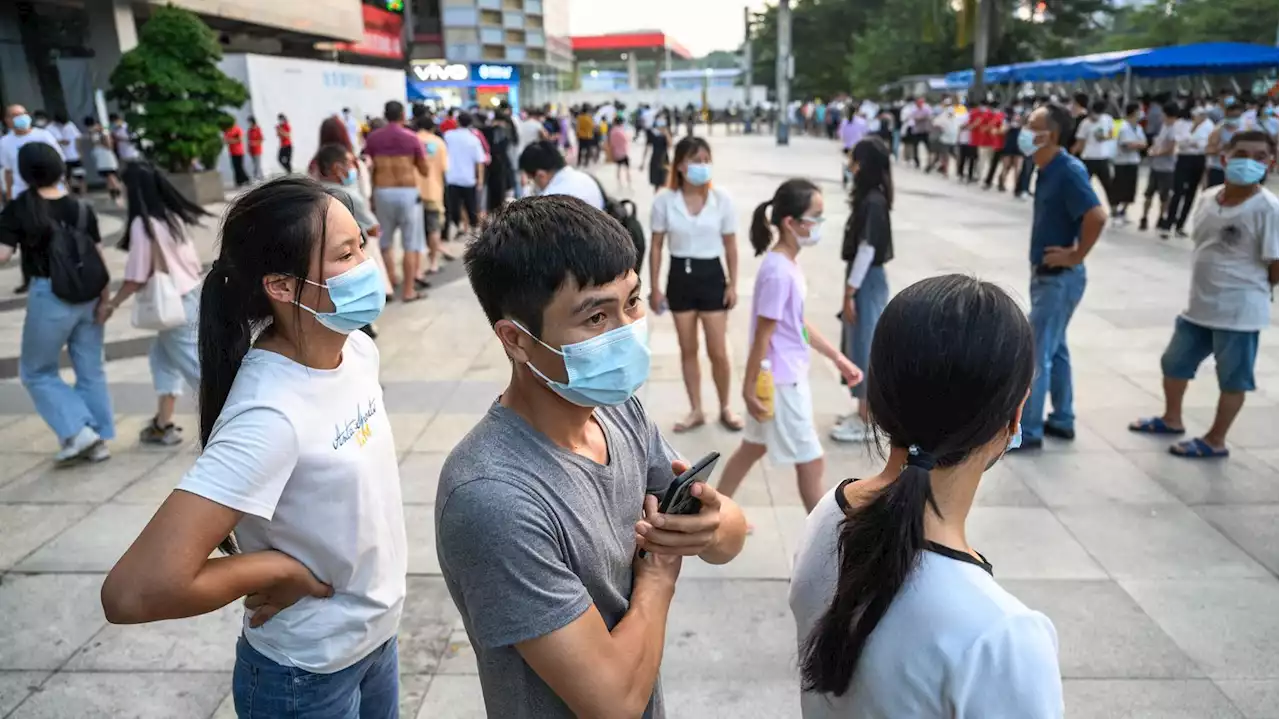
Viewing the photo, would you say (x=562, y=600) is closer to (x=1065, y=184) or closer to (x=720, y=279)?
(x=720, y=279)

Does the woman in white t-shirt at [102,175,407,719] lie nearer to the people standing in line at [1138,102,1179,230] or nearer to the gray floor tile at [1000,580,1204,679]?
the gray floor tile at [1000,580,1204,679]

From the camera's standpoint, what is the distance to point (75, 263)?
15.7 ft

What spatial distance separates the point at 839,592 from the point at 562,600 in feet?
1.39

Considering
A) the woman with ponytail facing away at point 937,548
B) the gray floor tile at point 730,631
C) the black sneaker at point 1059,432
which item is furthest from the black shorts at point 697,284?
the woman with ponytail facing away at point 937,548

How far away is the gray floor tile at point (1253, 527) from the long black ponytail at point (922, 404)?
3.49 meters

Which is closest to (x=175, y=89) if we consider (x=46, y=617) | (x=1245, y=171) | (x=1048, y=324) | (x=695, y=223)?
(x=695, y=223)

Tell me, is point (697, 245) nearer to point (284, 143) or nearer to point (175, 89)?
point (175, 89)

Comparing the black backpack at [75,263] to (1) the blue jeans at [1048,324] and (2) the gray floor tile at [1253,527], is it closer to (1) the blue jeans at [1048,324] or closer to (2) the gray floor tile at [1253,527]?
(1) the blue jeans at [1048,324]

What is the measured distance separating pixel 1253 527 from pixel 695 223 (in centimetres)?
327

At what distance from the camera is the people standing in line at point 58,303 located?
4.70m

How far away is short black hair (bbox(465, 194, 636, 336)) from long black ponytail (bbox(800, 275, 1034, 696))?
18.2 inches

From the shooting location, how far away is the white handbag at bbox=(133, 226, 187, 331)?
482 centimetres

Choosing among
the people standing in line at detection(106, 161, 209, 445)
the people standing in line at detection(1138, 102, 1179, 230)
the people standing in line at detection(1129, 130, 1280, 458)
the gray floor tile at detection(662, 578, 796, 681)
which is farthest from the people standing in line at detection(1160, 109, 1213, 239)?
the people standing in line at detection(106, 161, 209, 445)

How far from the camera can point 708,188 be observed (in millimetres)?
5281
